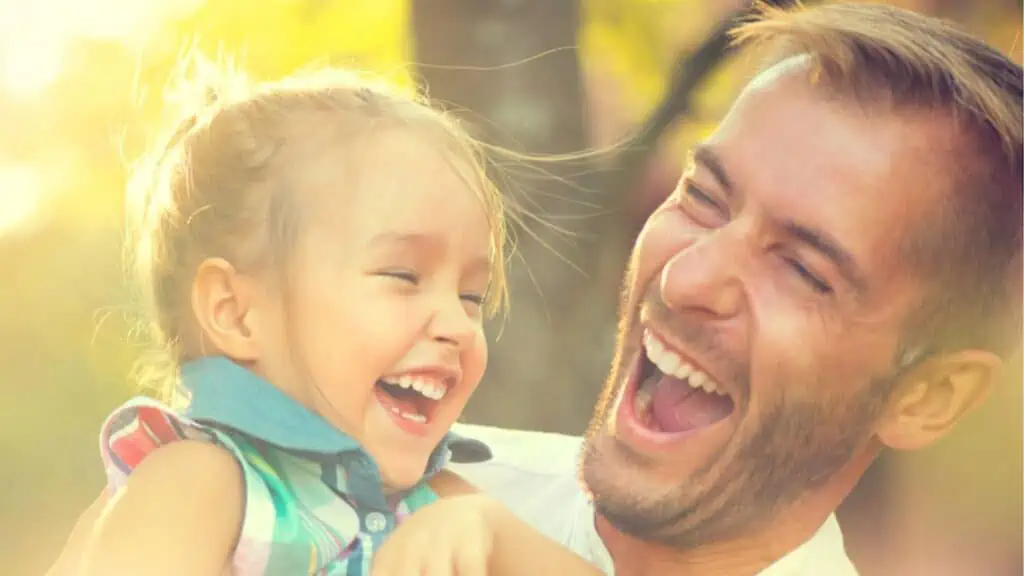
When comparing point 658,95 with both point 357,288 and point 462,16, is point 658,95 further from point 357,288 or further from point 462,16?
point 357,288

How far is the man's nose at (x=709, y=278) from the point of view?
112cm

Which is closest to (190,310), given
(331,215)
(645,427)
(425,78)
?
(331,215)

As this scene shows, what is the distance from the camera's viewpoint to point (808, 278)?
1105mm

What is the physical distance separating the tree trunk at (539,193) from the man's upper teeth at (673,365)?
0.07 meters

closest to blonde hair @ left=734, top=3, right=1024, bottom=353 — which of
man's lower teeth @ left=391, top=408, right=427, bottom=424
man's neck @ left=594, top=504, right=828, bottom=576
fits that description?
man's neck @ left=594, top=504, right=828, bottom=576

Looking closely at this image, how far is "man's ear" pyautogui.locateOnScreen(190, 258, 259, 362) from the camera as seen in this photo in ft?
3.73

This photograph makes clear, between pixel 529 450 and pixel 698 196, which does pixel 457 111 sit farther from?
pixel 529 450

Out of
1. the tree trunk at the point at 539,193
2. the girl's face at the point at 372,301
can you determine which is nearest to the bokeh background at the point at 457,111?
the tree trunk at the point at 539,193

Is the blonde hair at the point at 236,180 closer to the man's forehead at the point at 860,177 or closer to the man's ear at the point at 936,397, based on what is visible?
the man's forehead at the point at 860,177

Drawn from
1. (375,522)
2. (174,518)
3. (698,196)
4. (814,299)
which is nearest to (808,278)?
(814,299)

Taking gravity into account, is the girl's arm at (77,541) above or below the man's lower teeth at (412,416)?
below

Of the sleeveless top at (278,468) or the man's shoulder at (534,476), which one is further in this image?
the man's shoulder at (534,476)

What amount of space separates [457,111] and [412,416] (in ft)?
1.18

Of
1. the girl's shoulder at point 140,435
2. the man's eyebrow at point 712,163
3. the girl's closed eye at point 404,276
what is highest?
the man's eyebrow at point 712,163
